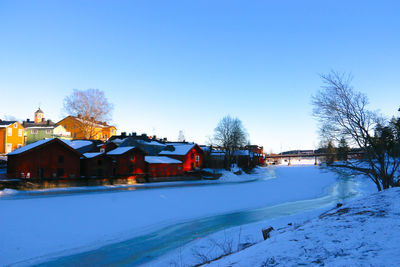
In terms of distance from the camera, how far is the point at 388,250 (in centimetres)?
475

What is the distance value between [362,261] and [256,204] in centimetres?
2002

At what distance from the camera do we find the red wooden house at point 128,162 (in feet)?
140

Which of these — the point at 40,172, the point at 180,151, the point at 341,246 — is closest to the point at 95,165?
the point at 40,172

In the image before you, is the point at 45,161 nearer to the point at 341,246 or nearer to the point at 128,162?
the point at 128,162

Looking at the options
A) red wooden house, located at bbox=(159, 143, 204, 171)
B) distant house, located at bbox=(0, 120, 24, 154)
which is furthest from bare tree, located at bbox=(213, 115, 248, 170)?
distant house, located at bbox=(0, 120, 24, 154)

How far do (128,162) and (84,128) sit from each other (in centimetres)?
1743

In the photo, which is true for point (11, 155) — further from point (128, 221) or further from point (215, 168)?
point (215, 168)

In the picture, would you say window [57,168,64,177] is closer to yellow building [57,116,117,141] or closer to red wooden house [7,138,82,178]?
red wooden house [7,138,82,178]

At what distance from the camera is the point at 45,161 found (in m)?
35.4

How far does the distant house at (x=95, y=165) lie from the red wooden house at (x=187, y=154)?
1580 cm

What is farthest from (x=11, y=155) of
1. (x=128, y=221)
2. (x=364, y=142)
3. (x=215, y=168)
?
(x=364, y=142)

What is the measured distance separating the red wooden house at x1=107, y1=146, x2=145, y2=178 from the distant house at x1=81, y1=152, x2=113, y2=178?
3.91ft

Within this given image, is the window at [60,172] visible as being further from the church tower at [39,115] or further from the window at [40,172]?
the church tower at [39,115]

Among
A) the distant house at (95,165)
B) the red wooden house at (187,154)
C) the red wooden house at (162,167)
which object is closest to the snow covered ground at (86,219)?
the distant house at (95,165)
